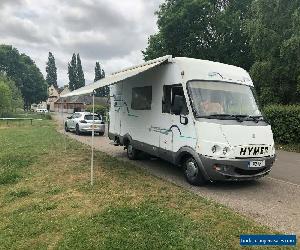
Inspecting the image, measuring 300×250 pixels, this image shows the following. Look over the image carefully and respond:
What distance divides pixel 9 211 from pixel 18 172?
142 inches

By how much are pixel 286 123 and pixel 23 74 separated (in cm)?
8560

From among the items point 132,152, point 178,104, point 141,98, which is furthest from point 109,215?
point 132,152

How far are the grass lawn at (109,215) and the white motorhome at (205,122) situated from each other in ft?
2.98

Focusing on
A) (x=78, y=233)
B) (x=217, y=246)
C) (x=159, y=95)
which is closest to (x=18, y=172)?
(x=159, y=95)

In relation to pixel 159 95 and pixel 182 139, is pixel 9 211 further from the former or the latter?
pixel 159 95

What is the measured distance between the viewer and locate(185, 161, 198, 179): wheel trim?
28.9 ft

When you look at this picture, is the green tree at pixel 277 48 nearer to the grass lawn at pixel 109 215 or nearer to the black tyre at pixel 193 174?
the black tyre at pixel 193 174

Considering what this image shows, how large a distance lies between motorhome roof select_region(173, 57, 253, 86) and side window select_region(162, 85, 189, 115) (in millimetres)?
451

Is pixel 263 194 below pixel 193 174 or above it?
below

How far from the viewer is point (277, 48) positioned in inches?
804

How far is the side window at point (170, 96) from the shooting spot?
364 inches

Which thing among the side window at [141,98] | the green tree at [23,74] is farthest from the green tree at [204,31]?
the green tree at [23,74]

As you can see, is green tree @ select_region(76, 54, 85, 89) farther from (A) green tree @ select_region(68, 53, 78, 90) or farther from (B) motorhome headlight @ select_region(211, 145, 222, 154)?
(B) motorhome headlight @ select_region(211, 145, 222, 154)

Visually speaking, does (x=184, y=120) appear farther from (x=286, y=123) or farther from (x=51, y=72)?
(x=51, y=72)
